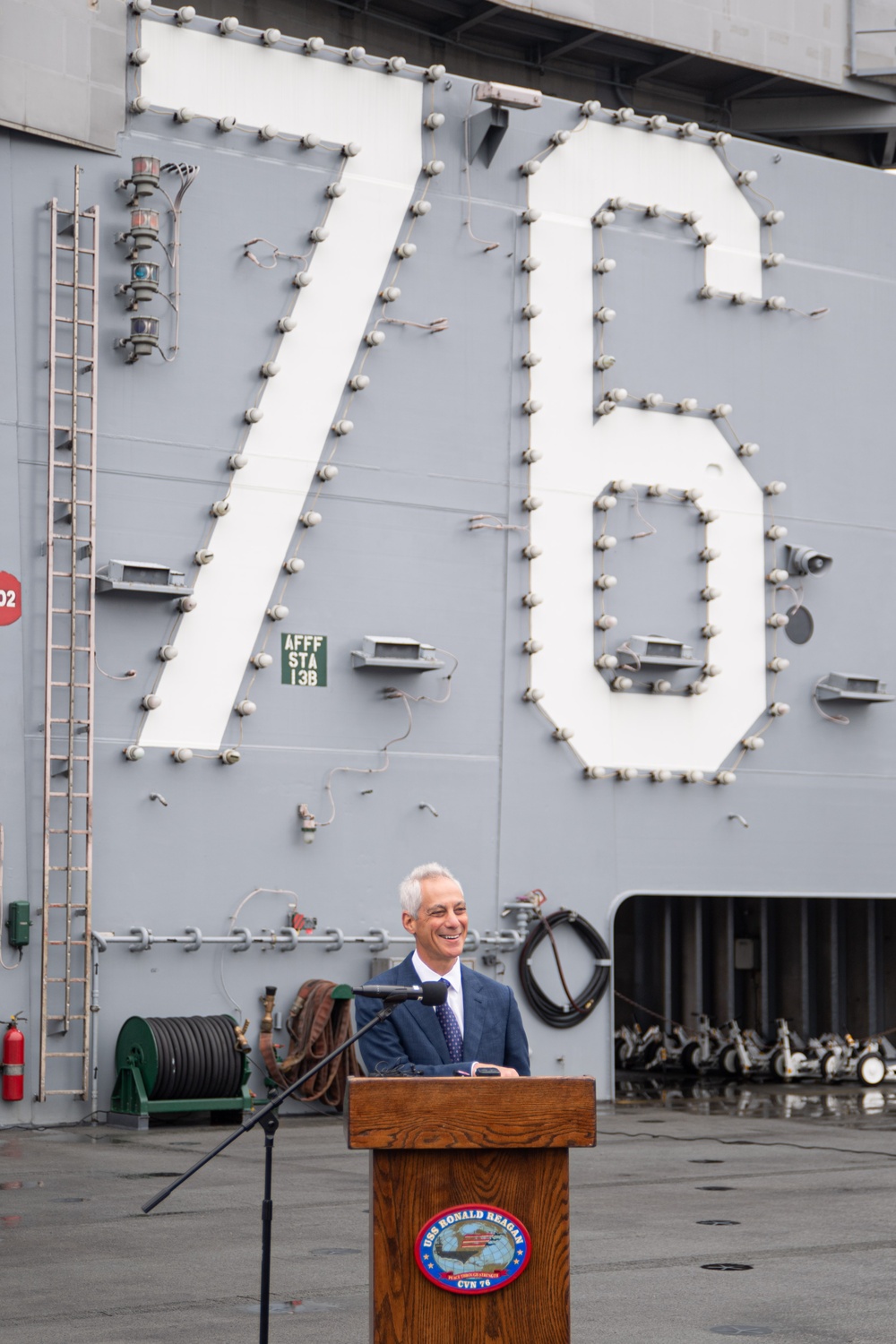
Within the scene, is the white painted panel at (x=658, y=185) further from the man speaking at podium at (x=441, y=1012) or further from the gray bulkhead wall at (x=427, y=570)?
the man speaking at podium at (x=441, y=1012)

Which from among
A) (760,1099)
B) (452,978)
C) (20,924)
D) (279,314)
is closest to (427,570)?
(279,314)

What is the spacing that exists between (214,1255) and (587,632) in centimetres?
850

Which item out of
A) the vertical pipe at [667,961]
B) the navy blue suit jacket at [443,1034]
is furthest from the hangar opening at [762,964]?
the navy blue suit jacket at [443,1034]

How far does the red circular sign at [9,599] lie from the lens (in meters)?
13.2

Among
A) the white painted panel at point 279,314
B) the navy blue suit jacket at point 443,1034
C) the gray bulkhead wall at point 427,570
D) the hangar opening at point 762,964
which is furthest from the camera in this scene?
the hangar opening at point 762,964

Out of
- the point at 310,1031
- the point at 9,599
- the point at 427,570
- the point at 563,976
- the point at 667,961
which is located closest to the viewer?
the point at 9,599

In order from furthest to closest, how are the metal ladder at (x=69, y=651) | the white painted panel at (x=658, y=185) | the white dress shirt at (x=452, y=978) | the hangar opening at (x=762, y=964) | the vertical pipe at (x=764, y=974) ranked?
the vertical pipe at (x=764, y=974) → the hangar opening at (x=762, y=964) → the white painted panel at (x=658, y=185) → the metal ladder at (x=69, y=651) → the white dress shirt at (x=452, y=978)

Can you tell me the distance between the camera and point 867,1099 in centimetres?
1647

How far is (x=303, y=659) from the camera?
14.5m

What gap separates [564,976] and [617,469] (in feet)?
15.6

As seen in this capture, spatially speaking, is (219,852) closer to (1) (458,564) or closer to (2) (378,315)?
(1) (458,564)

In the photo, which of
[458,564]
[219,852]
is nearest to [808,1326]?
[219,852]

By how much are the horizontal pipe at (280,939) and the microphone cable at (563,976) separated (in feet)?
0.64

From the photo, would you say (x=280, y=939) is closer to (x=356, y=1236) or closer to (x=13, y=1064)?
(x=13, y=1064)
